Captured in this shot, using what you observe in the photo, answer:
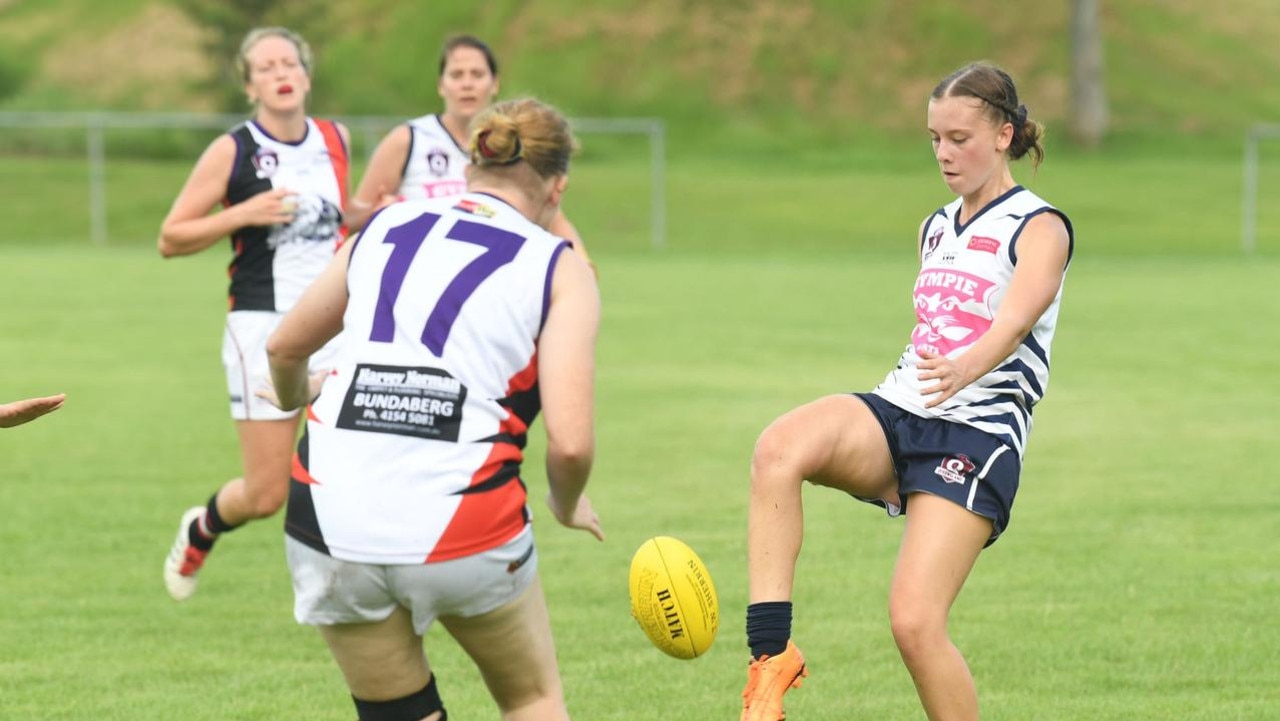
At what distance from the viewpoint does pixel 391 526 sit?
3.72 meters

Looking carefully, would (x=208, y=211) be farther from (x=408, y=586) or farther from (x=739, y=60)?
(x=739, y=60)

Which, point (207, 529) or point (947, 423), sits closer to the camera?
point (947, 423)

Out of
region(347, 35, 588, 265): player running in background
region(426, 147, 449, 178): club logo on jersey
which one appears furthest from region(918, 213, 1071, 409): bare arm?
region(426, 147, 449, 178): club logo on jersey

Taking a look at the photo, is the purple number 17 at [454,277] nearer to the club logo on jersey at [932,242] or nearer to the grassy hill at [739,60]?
the club logo on jersey at [932,242]

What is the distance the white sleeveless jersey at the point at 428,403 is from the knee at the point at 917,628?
1160mm

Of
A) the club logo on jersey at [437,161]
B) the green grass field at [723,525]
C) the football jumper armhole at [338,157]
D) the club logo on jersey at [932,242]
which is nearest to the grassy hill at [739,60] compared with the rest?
the green grass field at [723,525]

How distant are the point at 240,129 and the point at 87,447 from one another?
14.1 ft

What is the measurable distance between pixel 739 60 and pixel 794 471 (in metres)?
41.4

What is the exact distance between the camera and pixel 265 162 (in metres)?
7.23

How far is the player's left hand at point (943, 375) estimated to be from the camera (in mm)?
4473

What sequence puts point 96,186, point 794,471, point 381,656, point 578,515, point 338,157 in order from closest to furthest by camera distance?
point 381,656
point 578,515
point 794,471
point 338,157
point 96,186

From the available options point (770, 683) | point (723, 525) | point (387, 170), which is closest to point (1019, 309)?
point (770, 683)

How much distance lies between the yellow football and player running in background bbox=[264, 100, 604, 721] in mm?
668

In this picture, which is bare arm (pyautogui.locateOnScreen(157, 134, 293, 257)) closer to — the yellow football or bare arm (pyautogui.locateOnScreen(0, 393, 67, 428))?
bare arm (pyautogui.locateOnScreen(0, 393, 67, 428))
